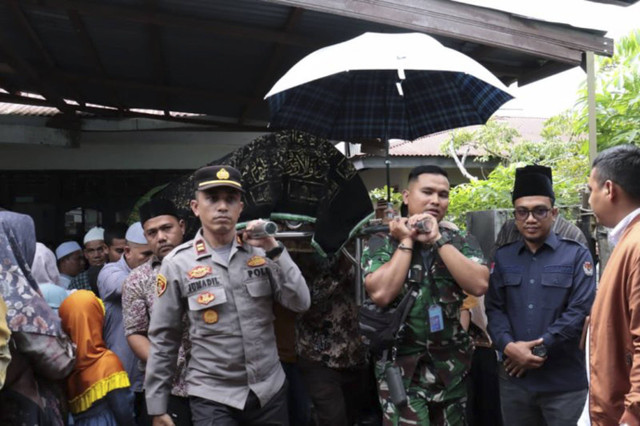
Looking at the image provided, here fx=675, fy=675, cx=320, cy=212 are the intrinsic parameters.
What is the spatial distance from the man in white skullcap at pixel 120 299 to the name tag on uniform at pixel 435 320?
71.9 inches

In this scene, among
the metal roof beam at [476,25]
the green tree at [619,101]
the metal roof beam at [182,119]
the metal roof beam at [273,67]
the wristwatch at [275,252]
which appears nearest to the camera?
the wristwatch at [275,252]

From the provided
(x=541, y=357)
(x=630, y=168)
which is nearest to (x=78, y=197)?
(x=541, y=357)

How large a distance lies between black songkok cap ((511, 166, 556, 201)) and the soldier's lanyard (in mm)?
703

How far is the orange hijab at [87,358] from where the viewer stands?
3.58 m

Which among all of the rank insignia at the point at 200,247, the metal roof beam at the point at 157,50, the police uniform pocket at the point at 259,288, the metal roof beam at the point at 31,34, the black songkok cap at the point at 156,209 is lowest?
the police uniform pocket at the point at 259,288

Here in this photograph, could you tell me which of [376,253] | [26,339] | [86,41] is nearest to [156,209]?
[26,339]

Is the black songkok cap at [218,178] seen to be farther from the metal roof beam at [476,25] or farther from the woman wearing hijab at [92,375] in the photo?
the metal roof beam at [476,25]

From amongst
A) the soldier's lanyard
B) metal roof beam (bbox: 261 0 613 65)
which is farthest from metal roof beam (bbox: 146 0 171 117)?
the soldier's lanyard

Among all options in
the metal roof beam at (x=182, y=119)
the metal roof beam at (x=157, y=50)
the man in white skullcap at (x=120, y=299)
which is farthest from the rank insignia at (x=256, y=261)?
the metal roof beam at (x=182, y=119)

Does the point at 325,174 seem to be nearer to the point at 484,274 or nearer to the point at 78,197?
the point at 484,274

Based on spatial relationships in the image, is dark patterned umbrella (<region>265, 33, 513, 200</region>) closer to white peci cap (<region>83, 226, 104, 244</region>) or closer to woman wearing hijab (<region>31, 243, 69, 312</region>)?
woman wearing hijab (<region>31, 243, 69, 312</region>)

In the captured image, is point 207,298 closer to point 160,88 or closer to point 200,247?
point 200,247

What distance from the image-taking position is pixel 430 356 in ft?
11.6

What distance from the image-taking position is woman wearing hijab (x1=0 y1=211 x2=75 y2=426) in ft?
9.90
